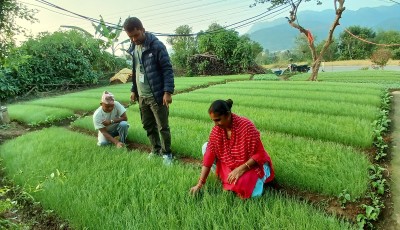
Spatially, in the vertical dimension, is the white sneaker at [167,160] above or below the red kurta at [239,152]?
below

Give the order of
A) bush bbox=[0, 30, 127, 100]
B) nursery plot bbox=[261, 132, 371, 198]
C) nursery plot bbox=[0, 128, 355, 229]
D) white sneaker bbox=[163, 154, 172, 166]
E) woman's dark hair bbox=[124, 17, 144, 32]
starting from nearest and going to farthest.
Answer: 1. nursery plot bbox=[0, 128, 355, 229]
2. nursery plot bbox=[261, 132, 371, 198]
3. woman's dark hair bbox=[124, 17, 144, 32]
4. white sneaker bbox=[163, 154, 172, 166]
5. bush bbox=[0, 30, 127, 100]

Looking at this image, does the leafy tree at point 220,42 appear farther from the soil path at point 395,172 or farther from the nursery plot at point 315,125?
the soil path at point 395,172

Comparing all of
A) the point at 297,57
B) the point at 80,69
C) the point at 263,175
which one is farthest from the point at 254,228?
the point at 297,57

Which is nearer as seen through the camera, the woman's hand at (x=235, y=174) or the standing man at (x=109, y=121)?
the woman's hand at (x=235, y=174)

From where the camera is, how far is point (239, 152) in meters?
2.77

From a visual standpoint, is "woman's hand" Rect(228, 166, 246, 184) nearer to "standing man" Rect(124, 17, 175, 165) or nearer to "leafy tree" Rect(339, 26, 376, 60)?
"standing man" Rect(124, 17, 175, 165)

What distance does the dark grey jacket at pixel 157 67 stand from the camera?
150 inches

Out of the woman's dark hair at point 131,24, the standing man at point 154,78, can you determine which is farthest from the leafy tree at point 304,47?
the woman's dark hair at point 131,24

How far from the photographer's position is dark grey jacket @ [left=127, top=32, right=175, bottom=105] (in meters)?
3.81

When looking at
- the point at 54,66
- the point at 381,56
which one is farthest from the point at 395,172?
the point at 381,56

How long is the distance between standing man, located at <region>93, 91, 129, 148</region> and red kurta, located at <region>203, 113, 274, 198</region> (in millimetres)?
2086

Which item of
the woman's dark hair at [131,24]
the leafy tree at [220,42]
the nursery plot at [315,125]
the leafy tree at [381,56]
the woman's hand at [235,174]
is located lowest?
the nursery plot at [315,125]

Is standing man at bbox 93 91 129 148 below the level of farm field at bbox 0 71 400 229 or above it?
above

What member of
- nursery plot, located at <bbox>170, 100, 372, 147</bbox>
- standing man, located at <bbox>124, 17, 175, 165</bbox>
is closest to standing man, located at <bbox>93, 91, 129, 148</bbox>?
standing man, located at <bbox>124, 17, 175, 165</bbox>
